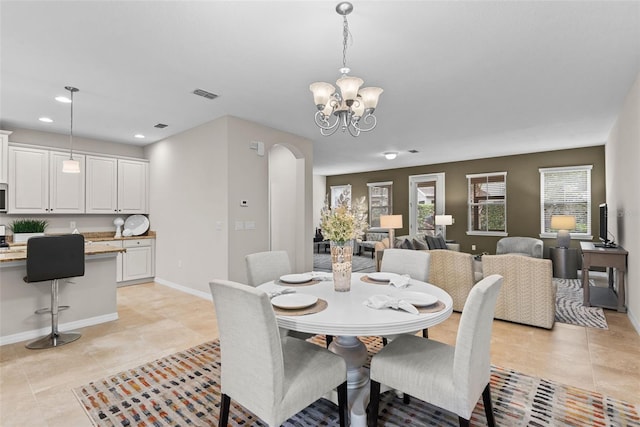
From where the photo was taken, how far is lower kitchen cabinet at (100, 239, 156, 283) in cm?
535

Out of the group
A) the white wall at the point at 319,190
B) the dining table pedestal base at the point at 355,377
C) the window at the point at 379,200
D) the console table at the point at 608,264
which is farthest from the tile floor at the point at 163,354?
the white wall at the point at 319,190

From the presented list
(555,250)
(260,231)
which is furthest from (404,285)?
(555,250)

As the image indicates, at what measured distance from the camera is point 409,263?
2799 millimetres

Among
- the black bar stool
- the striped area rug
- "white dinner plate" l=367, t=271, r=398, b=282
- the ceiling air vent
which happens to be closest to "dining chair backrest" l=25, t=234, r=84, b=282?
the black bar stool

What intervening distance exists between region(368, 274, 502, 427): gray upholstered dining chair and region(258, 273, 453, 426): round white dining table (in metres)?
0.18

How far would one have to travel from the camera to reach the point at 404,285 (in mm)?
2205

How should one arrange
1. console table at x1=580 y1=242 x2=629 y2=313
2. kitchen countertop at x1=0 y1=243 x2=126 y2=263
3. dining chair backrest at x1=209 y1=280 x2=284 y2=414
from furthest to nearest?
console table at x1=580 y1=242 x2=629 y2=313
kitchen countertop at x1=0 y1=243 x2=126 y2=263
dining chair backrest at x1=209 y1=280 x2=284 y2=414

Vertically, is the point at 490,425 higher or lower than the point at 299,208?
lower

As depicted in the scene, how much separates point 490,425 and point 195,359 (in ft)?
7.14

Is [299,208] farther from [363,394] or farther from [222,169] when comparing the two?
[363,394]

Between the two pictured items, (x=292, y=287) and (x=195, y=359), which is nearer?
(x=292, y=287)

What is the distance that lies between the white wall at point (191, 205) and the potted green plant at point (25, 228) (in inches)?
60.1

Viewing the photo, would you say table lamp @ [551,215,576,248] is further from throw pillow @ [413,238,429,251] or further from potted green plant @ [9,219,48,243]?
potted green plant @ [9,219,48,243]

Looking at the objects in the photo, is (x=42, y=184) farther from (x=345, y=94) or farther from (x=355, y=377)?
(x=355, y=377)
